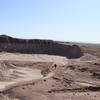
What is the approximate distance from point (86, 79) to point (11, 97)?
7.21 meters

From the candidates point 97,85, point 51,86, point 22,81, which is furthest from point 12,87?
point 97,85

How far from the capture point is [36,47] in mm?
43438

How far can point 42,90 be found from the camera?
41.5ft

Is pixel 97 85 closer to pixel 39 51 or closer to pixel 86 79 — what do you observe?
pixel 86 79

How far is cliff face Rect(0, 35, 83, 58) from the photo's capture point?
134ft

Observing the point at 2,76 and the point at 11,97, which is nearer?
the point at 11,97

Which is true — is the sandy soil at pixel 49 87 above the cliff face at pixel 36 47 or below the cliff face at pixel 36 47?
below

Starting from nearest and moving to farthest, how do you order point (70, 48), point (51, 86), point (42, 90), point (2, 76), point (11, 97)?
point (11, 97) < point (42, 90) < point (51, 86) < point (2, 76) < point (70, 48)

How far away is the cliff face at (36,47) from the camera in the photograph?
40784mm

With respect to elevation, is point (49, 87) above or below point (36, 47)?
below

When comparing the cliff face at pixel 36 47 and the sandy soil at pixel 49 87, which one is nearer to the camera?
the sandy soil at pixel 49 87

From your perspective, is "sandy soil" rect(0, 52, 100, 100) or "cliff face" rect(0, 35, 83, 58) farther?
"cliff face" rect(0, 35, 83, 58)

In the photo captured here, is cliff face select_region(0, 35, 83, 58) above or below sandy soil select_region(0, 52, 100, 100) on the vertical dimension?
above

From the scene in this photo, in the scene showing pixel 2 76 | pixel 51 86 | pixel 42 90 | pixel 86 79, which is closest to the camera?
pixel 42 90
